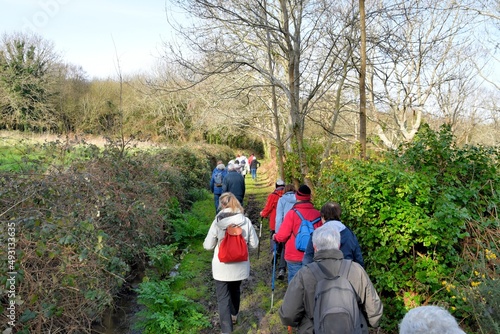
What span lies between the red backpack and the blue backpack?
832 millimetres

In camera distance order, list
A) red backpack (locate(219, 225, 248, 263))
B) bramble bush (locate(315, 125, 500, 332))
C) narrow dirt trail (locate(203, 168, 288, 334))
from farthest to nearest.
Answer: narrow dirt trail (locate(203, 168, 288, 334))
red backpack (locate(219, 225, 248, 263))
bramble bush (locate(315, 125, 500, 332))

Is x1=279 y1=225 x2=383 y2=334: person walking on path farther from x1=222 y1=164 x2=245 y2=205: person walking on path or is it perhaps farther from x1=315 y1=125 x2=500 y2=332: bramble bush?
x1=222 y1=164 x2=245 y2=205: person walking on path

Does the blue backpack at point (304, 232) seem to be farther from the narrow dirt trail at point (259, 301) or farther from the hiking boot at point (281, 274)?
the hiking boot at point (281, 274)

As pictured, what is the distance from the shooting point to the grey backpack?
295cm

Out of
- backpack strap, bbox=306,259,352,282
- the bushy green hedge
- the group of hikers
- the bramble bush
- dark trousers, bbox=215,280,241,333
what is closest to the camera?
the group of hikers

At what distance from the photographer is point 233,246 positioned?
17.3 ft

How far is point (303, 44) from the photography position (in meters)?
11.9

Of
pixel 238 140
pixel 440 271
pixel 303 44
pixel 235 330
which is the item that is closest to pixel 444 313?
pixel 440 271

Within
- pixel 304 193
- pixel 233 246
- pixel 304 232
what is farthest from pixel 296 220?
pixel 233 246

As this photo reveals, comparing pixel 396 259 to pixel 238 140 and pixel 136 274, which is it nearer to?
pixel 136 274

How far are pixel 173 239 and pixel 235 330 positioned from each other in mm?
5203

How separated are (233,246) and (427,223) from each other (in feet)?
8.47

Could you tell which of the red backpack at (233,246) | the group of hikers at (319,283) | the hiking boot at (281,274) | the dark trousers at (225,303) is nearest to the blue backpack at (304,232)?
the group of hikers at (319,283)

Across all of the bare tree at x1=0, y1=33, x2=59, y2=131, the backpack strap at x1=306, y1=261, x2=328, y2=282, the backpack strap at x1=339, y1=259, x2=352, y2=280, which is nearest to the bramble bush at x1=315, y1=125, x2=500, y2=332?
the backpack strap at x1=339, y1=259, x2=352, y2=280
